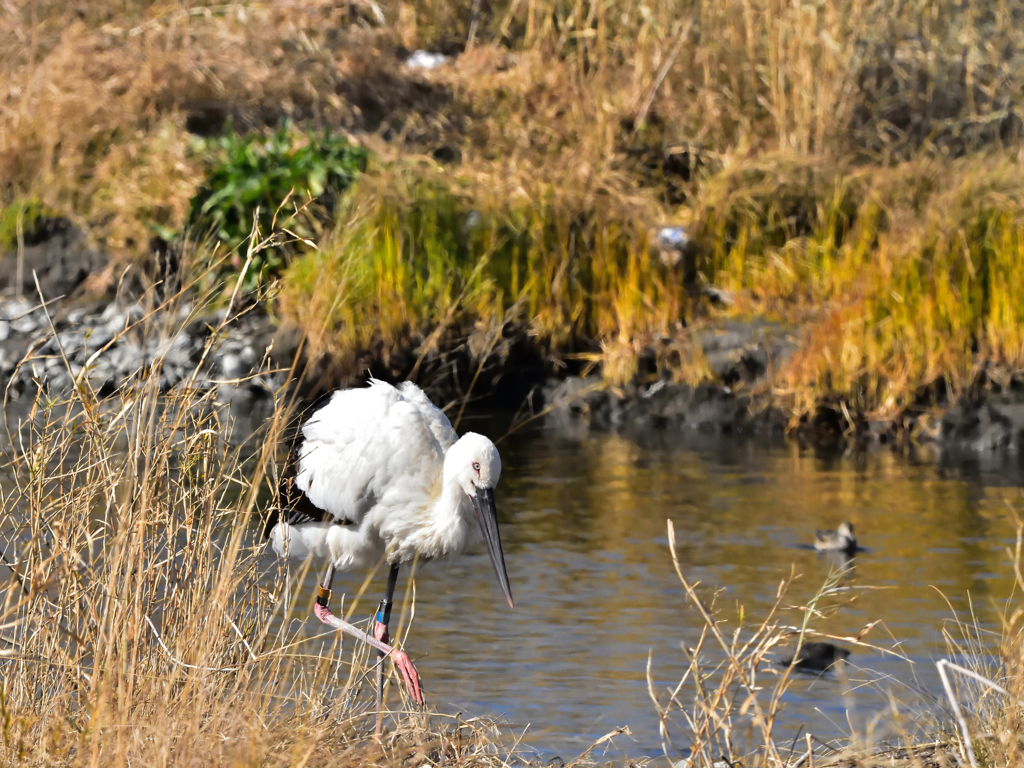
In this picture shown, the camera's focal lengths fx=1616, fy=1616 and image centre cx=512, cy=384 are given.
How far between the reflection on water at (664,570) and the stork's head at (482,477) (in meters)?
0.72

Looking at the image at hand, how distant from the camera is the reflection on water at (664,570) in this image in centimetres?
629

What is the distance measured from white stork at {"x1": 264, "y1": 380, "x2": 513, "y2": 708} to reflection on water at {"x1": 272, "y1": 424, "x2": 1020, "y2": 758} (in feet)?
1.49

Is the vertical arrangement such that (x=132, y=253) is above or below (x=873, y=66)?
below

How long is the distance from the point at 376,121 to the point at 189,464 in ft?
47.4

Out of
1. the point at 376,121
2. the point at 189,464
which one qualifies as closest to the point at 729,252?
the point at 376,121

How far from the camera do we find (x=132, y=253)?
14.5m

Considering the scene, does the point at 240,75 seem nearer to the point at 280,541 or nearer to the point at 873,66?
the point at 873,66

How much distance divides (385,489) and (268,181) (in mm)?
8502

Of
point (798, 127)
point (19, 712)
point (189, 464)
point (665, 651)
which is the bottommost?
point (665, 651)

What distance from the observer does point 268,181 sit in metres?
13.9

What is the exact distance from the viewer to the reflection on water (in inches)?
247

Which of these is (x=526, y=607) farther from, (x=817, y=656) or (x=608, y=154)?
(x=608, y=154)

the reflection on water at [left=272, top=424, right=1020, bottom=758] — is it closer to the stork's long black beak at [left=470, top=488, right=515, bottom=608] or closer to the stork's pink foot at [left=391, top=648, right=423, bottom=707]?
the stork's pink foot at [left=391, top=648, right=423, bottom=707]

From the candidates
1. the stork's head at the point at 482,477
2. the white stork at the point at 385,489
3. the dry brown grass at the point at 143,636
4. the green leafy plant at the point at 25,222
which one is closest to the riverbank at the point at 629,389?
the green leafy plant at the point at 25,222
